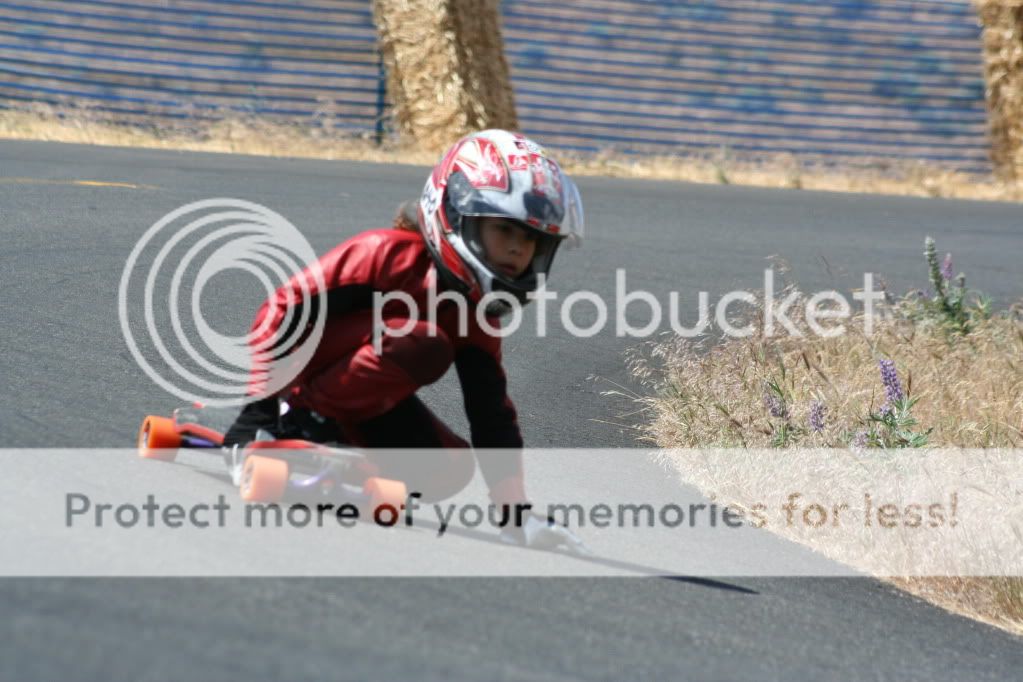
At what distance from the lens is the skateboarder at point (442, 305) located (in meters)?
4.64

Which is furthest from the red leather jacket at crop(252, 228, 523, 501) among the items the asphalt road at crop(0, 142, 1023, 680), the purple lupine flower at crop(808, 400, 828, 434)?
the purple lupine flower at crop(808, 400, 828, 434)

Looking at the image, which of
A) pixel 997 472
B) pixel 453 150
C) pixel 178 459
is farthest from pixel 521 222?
pixel 997 472

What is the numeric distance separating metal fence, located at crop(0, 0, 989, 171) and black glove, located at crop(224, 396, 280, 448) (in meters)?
12.0

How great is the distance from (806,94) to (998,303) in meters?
8.22

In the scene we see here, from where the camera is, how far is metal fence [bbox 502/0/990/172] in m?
18.2

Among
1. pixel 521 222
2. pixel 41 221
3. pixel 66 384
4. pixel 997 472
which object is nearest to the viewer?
pixel 521 222

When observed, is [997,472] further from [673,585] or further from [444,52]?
[444,52]

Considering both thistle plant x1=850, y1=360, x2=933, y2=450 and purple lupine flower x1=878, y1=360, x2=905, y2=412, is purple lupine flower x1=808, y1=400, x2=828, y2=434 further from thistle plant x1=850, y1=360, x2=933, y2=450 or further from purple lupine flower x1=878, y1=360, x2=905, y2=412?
purple lupine flower x1=878, y1=360, x2=905, y2=412

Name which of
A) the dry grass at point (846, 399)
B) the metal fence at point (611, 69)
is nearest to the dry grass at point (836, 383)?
the dry grass at point (846, 399)

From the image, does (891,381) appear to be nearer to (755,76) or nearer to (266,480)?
(266,480)

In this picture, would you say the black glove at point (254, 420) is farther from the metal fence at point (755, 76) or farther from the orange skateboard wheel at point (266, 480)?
the metal fence at point (755, 76)

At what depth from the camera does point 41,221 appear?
980cm

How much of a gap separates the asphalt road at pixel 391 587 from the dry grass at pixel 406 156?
267 cm

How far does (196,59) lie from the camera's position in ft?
55.7
